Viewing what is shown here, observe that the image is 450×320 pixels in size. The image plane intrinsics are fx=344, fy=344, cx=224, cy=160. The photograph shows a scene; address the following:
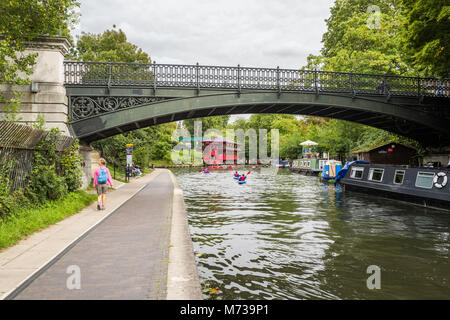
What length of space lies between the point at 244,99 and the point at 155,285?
13.5 metres

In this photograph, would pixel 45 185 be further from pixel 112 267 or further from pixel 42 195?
pixel 112 267

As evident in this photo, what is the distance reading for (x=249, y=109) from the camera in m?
19.5

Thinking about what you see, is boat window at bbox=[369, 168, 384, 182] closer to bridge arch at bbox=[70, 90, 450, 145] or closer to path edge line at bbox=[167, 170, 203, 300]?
bridge arch at bbox=[70, 90, 450, 145]

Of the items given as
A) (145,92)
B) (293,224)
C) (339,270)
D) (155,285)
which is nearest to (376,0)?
(145,92)

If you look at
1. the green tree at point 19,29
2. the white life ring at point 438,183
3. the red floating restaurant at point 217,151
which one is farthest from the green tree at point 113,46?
the white life ring at point 438,183

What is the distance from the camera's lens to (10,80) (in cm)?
1235

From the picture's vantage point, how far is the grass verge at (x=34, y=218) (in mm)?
6654

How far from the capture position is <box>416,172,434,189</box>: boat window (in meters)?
14.8

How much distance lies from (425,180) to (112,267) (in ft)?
47.6

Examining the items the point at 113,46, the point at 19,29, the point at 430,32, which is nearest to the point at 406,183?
the point at 430,32

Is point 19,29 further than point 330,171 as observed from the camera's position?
No

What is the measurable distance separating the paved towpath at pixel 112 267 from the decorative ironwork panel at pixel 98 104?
770 cm

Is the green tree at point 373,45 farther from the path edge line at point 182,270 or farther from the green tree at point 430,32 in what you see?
the path edge line at point 182,270
